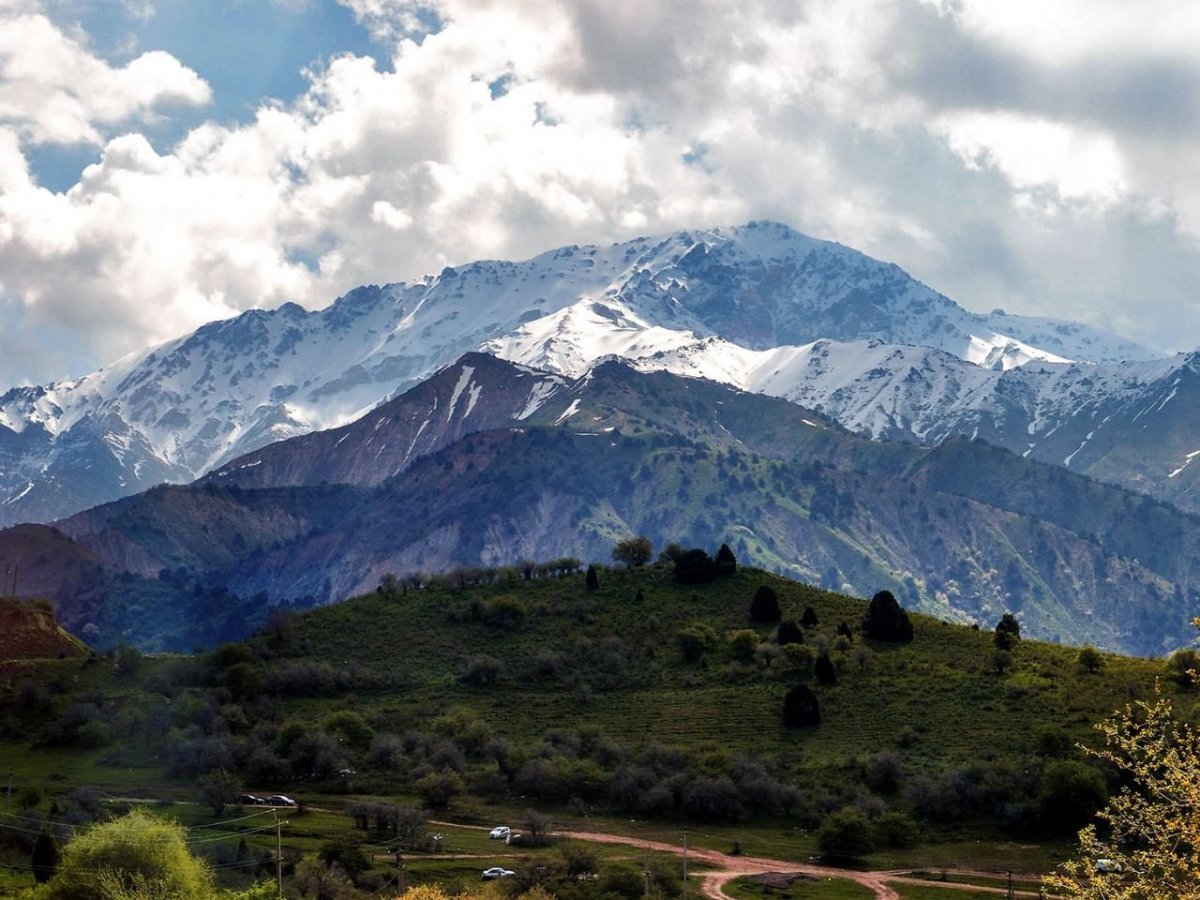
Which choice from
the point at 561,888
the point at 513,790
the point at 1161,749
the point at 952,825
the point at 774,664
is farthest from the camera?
the point at 774,664

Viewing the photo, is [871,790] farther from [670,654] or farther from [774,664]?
[670,654]

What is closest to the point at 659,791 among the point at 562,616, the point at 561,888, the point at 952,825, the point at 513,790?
the point at 513,790

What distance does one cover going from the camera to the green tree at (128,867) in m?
78.2

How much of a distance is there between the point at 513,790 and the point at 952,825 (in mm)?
42224

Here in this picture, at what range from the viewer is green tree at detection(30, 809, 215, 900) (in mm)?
78250

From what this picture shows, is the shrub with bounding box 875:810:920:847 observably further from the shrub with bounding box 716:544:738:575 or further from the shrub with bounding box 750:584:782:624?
the shrub with bounding box 716:544:738:575

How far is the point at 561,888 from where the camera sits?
301 feet

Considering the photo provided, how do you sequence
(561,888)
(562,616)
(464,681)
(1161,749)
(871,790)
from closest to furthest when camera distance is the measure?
(1161,749)
(561,888)
(871,790)
(464,681)
(562,616)

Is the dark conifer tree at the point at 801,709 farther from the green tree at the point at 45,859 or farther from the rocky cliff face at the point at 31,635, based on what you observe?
the rocky cliff face at the point at 31,635

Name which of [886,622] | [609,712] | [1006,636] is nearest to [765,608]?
[886,622]

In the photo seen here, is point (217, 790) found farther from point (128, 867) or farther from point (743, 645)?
point (743, 645)

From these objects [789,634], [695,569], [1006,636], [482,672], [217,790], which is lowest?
[217,790]

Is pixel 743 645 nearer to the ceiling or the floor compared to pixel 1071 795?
nearer to the ceiling

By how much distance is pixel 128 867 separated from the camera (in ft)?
265
